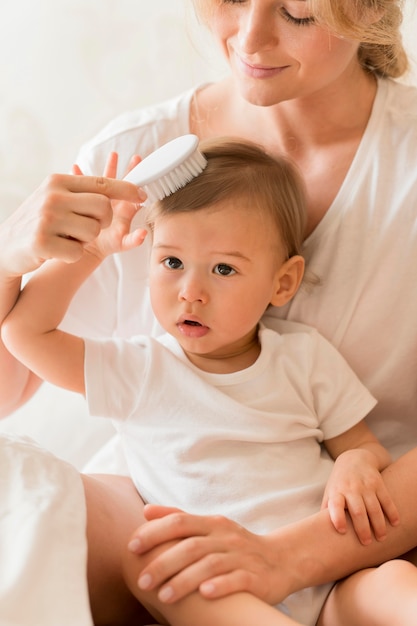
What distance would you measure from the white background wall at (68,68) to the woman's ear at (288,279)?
2.12ft

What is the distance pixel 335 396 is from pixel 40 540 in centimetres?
50

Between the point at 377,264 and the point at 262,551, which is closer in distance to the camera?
the point at 262,551

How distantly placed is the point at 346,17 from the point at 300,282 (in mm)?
357

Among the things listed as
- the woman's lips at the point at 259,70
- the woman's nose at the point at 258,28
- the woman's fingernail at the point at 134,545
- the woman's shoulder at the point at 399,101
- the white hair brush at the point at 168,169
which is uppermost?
the woman's nose at the point at 258,28

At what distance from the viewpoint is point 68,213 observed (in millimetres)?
1083

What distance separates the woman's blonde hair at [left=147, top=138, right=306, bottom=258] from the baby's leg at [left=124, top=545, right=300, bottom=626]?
0.45 meters

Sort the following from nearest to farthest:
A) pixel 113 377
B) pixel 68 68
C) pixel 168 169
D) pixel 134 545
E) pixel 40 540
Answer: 1. pixel 40 540
2. pixel 134 545
3. pixel 168 169
4. pixel 113 377
5. pixel 68 68

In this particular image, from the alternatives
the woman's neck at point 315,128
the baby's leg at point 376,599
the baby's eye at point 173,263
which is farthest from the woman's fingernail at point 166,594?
the woman's neck at point 315,128

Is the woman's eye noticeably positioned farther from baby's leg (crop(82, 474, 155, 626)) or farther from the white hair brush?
baby's leg (crop(82, 474, 155, 626))

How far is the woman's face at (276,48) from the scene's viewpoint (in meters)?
1.18

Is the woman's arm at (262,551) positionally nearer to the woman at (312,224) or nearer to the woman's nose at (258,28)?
the woman at (312,224)

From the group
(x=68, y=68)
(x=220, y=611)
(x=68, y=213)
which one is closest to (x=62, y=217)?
(x=68, y=213)

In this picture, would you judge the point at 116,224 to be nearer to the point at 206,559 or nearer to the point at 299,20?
the point at 299,20

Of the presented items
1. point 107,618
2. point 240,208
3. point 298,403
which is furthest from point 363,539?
point 240,208
